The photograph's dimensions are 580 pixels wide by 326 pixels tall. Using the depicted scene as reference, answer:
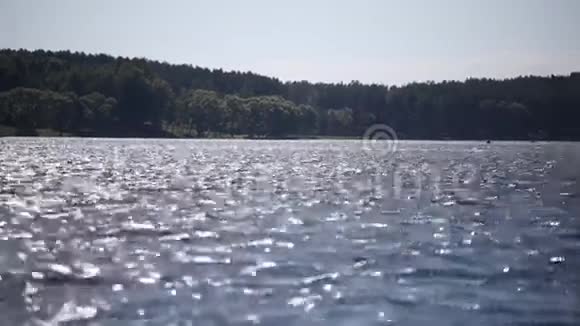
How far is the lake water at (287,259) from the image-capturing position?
22.2 metres

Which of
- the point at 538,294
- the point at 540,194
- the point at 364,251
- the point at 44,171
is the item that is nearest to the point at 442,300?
the point at 538,294

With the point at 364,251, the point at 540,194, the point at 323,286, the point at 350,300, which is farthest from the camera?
the point at 540,194

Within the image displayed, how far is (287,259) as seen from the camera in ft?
101

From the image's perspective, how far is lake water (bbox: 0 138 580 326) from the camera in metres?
22.2

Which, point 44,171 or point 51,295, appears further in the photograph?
point 44,171

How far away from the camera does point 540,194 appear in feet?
211

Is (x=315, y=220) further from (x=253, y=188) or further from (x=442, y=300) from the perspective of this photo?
(x=253, y=188)

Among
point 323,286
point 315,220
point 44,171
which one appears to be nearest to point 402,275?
point 323,286

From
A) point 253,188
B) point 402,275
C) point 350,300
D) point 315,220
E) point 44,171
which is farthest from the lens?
point 44,171

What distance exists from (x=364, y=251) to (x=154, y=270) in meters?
9.66

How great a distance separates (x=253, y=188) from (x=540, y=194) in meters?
26.1

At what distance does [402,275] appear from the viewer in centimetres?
2756

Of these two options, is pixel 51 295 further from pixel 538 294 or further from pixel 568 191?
pixel 568 191

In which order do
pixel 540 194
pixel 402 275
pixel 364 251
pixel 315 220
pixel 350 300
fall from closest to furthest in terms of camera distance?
pixel 350 300, pixel 402 275, pixel 364 251, pixel 315 220, pixel 540 194
